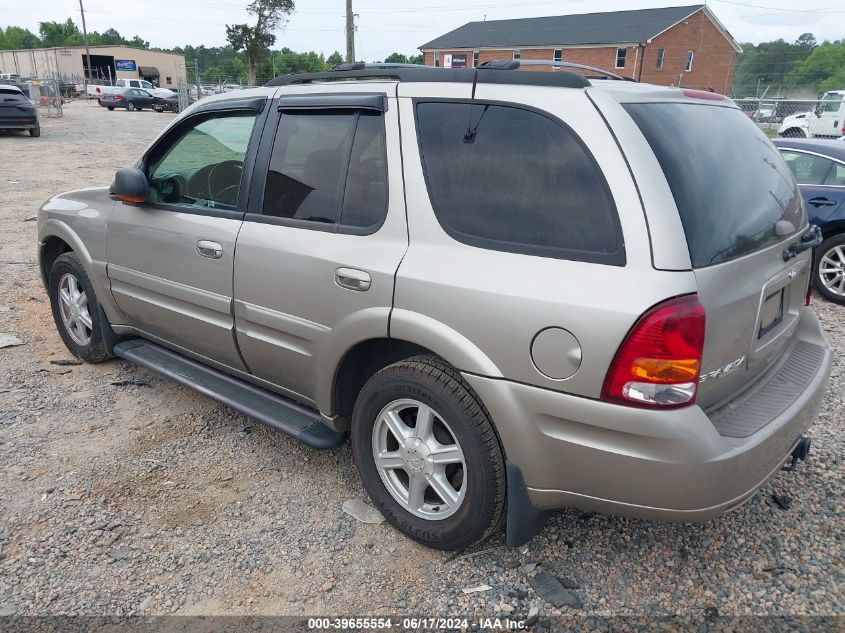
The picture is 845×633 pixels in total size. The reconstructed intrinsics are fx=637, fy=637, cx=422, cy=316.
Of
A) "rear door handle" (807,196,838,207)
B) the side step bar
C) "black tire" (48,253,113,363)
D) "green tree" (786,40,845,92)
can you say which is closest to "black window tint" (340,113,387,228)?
the side step bar

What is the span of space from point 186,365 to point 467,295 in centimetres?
212

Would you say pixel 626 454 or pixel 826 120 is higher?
pixel 826 120

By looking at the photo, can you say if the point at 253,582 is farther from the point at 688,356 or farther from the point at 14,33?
the point at 14,33

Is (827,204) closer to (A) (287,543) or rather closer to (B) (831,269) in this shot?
(B) (831,269)

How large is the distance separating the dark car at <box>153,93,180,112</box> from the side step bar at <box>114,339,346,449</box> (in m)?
38.9

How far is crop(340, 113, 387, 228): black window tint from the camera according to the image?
107 inches

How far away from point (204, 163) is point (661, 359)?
2749mm

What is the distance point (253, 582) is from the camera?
2594 mm

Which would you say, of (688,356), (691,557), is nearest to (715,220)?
(688,356)

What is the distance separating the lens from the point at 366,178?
278 cm

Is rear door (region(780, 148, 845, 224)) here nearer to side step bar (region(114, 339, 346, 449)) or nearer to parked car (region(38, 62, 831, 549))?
parked car (region(38, 62, 831, 549))

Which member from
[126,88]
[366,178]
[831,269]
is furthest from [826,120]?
[126,88]

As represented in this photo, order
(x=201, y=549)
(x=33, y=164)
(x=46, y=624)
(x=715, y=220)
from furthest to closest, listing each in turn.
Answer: (x=33, y=164)
(x=201, y=549)
(x=46, y=624)
(x=715, y=220)

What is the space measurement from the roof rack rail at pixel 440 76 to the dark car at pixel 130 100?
3997cm
